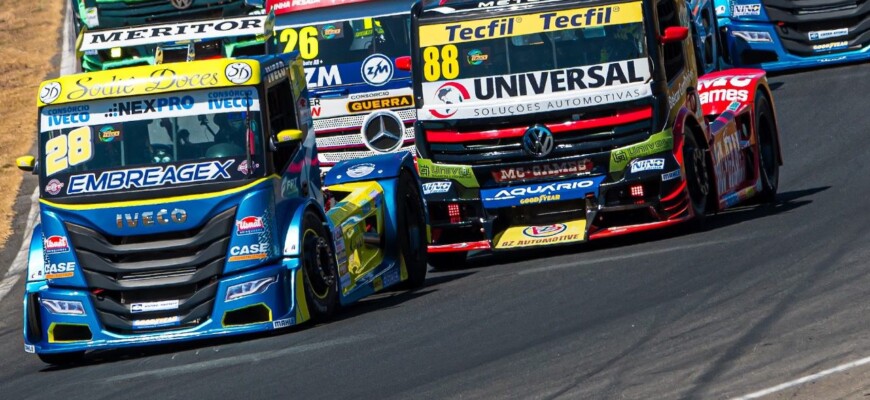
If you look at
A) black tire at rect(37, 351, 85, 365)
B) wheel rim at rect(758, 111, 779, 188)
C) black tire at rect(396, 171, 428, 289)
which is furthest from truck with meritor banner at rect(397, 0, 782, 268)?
black tire at rect(37, 351, 85, 365)

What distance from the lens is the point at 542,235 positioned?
15258mm

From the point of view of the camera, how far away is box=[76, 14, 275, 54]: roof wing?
2012 centimetres

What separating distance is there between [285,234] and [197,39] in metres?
8.02

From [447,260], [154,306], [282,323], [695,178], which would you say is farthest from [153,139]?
[695,178]

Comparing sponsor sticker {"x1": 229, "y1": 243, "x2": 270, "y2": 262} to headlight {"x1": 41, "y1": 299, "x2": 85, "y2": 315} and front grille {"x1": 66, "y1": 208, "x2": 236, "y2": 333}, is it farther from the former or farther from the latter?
headlight {"x1": 41, "y1": 299, "x2": 85, "y2": 315}

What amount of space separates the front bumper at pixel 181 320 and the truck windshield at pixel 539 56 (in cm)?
346

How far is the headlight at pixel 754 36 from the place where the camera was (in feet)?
82.7

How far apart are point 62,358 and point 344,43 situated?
28.0ft

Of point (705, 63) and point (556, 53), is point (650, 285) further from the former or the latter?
point (705, 63)

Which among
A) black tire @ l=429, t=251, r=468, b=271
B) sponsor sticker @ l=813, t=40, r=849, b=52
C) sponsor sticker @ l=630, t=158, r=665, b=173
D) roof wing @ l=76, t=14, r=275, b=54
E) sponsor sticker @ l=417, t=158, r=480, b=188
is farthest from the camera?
sponsor sticker @ l=813, t=40, r=849, b=52

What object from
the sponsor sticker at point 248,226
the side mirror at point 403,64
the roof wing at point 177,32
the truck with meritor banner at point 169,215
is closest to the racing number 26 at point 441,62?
the side mirror at point 403,64

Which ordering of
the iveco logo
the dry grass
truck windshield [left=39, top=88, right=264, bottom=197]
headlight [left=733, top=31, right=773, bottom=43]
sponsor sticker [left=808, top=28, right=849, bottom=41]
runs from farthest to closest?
headlight [left=733, top=31, right=773, bottom=43]
sponsor sticker [left=808, top=28, right=849, bottom=41]
the dry grass
truck windshield [left=39, top=88, right=264, bottom=197]
the iveco logo

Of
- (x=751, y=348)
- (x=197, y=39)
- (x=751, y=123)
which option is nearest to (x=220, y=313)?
(x=751, y=348)

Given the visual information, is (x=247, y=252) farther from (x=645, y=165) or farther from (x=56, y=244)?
(x=645, y=165)
